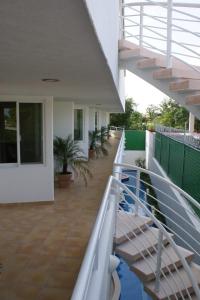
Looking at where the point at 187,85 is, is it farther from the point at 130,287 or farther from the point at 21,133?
the point at 130,287

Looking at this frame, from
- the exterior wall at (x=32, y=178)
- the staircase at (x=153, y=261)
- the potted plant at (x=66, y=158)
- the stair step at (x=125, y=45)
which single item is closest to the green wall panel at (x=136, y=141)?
the potted plant at (x=66, y=158)

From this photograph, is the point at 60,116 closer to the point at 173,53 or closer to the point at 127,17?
the point at 127,17

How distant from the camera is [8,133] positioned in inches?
242

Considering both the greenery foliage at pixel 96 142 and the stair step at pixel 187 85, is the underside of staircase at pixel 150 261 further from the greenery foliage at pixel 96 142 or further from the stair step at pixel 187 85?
the greenery foliage at pixel 96 142

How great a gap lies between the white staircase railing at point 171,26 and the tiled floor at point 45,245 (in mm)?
2928

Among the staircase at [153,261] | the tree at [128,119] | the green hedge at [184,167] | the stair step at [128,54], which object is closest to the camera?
the staircase at [153,261]

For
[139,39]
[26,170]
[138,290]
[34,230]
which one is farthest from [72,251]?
[139,39]

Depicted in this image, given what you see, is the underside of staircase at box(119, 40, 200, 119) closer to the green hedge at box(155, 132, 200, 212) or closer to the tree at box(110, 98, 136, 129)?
the green hedge at box(155, 132, 200, 212)

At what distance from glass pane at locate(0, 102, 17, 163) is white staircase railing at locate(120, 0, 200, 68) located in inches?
107

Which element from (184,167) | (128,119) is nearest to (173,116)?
(128,119)

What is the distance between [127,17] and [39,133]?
2.76 meters

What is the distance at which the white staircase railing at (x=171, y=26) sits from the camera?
4.13 meters

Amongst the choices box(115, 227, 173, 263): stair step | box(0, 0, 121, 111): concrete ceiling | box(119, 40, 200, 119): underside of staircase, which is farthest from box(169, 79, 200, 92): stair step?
box(115, 227, 173, 263): stair step

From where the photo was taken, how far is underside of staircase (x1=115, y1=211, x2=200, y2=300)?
14.4 feet
